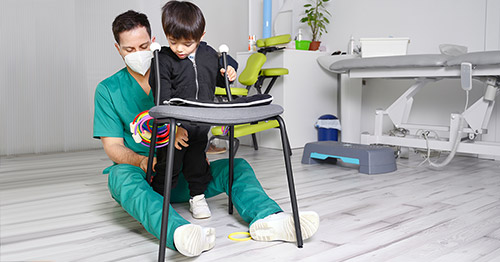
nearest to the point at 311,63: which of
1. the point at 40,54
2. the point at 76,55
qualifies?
the point at 76,55

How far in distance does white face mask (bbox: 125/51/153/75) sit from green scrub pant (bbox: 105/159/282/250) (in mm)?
358

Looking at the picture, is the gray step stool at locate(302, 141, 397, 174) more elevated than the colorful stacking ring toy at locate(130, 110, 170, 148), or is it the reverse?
the colorful stacking ring toy at locate(130, 110, 170, 148)

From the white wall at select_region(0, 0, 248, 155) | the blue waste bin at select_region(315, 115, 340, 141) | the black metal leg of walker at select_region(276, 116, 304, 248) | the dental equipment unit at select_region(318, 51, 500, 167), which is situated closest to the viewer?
the black metal leg of walker at select_region(276, 116, 304, 248)

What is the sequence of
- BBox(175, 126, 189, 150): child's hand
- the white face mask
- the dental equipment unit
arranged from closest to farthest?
BBox(175, 126, 189, 150): child's hand → the white face mask → the dental equipment unit

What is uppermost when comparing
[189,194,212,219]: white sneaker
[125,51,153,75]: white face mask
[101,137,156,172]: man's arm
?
[125,51,153,75]: white face mask

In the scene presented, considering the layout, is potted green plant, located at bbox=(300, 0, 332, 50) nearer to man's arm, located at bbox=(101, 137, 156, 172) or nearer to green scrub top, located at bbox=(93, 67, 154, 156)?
green scrub top, located at bbox=(93, 67, 154, 156)

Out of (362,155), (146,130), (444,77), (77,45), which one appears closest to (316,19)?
(444,77)

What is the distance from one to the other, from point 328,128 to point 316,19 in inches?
38.7

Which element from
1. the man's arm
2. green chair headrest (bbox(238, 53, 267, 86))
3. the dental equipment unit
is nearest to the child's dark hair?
the man's arm

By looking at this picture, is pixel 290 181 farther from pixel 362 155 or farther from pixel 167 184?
pixel 362 155

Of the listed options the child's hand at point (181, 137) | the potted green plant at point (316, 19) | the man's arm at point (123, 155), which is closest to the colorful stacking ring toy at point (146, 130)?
the child's hand at point (181, 137)

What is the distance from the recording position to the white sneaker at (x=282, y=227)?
1.37 metres

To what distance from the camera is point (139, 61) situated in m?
1.61

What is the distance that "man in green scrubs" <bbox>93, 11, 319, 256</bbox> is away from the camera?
1356 mm
